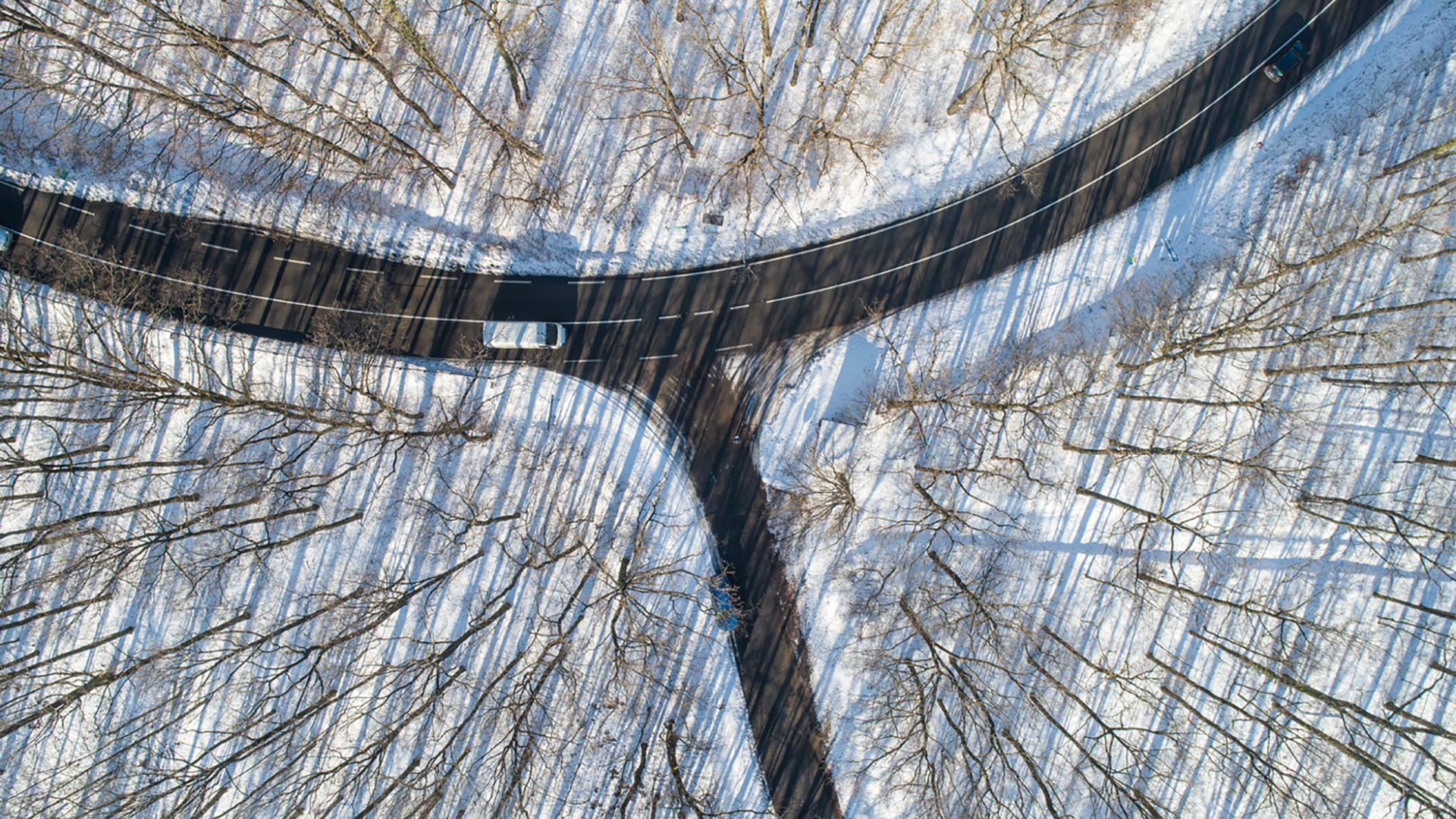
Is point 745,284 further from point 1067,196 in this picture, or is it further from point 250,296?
point 250,296

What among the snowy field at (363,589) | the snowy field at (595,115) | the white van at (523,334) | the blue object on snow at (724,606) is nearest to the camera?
the snowy field at (595,115)

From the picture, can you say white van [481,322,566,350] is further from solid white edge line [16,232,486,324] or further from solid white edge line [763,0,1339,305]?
solid white edge line [763,0,1339,305]

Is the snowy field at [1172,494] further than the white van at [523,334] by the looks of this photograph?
No

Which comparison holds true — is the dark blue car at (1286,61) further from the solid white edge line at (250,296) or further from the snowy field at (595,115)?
the solid white edge line at (250,296)

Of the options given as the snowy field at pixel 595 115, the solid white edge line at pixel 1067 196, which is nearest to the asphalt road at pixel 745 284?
the solid white edge line at pixel 1067 196

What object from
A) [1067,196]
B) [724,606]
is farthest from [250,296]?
[1067,196]

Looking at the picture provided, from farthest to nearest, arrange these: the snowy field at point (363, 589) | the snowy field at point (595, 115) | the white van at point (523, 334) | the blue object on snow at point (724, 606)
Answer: the blue object on snow at point (724, 606) < the white van at point (523, 334) < the snowy field at point (363, 589) < the snowy field at point (595, 115)

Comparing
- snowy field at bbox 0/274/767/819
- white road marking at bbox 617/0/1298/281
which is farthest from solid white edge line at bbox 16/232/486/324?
white road marking at bbox 617/0/1298/281
